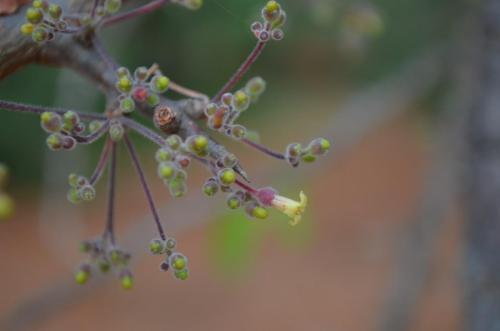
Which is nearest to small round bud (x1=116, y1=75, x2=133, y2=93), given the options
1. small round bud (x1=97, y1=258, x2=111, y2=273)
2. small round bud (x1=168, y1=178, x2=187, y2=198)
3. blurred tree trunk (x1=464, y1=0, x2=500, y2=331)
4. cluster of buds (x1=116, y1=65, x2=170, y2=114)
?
cluster of buds (x1=116, y1=65, x2=170, y2=114)

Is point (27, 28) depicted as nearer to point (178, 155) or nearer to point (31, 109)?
point (31, 109)

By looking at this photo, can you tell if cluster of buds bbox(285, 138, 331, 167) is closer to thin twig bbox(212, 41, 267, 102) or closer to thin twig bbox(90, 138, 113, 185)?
thin twig bbox(212, 41, 267, 102)

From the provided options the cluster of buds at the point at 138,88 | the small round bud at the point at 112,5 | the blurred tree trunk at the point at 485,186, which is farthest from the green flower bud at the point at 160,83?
the blurred tree trunk at the point at 485,186

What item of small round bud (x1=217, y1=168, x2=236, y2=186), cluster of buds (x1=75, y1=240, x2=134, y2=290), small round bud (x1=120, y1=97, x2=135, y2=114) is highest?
small round bud (x1=120, y1=97, x2=135, y2=114)

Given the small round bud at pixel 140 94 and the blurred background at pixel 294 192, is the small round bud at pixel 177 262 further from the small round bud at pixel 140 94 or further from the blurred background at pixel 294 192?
the blurred background at pixel 294 192

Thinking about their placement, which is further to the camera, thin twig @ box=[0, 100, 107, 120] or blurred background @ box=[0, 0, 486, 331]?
blurred background @ box=[0, 0, 486, 331]

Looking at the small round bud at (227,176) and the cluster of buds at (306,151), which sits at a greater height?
the cluster of buds at (306,151)

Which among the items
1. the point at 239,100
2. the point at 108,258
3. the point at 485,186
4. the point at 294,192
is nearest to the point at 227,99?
the point at 239,100

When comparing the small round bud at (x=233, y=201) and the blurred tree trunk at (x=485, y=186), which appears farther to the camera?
the blurred tree trunk at (x=485, y=186)
